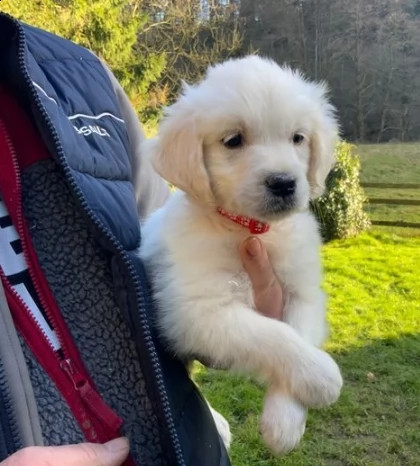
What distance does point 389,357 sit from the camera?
6.43 meters

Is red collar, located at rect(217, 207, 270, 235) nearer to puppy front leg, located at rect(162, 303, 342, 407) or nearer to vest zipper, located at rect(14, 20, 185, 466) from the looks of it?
puppy front leg, located at rect(162, 303, 342, 407)

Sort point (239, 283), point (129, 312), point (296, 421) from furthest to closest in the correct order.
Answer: point (239, 283)
point (296, 421)
point (129, 312)

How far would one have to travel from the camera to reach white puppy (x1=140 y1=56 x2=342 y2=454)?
1.60 metres

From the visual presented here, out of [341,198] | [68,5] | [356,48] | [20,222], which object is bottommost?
[341,198]

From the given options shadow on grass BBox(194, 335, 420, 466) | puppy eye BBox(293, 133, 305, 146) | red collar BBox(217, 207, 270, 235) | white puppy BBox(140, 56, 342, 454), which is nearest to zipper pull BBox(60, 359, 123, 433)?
white puppy BBox(140, 56, 342, 454)

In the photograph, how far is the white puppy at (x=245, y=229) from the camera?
1.60 meters

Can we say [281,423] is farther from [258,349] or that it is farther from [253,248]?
[253,248]

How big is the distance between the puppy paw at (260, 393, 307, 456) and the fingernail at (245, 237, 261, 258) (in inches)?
15.6

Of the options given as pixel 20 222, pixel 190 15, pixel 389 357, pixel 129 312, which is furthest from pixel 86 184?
pixel 190 15

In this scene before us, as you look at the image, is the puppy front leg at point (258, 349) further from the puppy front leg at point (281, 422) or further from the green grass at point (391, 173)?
the green grass at point (391, 173)

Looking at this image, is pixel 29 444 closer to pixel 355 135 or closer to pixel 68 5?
pixel 68 5

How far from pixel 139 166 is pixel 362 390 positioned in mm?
4499

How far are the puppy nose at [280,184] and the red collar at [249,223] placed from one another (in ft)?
0.46

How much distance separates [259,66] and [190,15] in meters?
12.7
